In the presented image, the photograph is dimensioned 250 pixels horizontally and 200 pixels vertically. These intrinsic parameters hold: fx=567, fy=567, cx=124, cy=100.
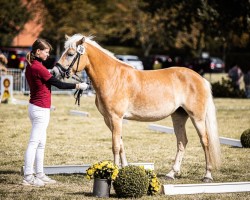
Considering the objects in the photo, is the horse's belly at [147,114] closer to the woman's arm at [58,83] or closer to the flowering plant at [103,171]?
the woman's arm at [58,83]

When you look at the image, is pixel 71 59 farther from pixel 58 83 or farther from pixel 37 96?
pixel 37 96

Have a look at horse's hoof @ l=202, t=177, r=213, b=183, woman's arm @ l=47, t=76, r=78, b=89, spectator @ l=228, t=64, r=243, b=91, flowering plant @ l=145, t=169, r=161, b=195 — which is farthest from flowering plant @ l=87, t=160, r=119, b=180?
spectator @ l=228, t=64, r=243, b=91

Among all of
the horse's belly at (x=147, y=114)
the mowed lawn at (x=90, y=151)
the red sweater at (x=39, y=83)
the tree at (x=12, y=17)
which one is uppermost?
the tree at (x=12, y=17)

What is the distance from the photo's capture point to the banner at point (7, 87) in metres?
24.7

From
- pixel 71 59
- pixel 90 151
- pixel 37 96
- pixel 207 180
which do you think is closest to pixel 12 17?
pixel 90 151

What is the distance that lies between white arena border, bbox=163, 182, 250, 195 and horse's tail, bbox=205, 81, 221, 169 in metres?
1.50

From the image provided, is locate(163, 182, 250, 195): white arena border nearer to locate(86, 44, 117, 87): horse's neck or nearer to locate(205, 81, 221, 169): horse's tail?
locate(205, 81, 221, 169): horse's tail

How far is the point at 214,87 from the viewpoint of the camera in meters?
34.8

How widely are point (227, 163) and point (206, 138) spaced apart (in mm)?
1788

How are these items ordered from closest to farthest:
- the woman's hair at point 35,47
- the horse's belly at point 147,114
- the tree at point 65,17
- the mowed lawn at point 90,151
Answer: the mowed lawn at point 90,151, the woman's hair at point 35,47, the horse's belly at point 147,114, the tree at point 65,17

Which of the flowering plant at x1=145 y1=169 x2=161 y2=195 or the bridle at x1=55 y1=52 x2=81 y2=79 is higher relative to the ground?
the bridle at x1=55 y1=52 x2=81 y2=79

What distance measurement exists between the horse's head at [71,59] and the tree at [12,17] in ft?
124

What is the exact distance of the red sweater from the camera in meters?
9.30

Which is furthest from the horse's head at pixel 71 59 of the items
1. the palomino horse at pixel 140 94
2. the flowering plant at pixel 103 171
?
the flowering plant at pixel 103 171
